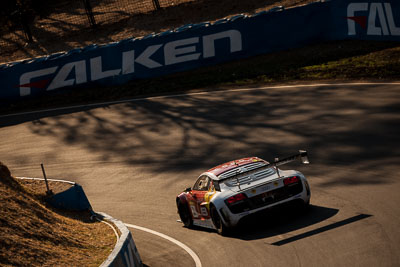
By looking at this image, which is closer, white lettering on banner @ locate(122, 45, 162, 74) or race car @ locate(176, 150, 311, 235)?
race car @ locate(176, 150, 311, 235)

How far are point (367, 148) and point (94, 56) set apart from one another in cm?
1577

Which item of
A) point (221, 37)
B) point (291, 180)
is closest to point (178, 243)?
point (291, 180)

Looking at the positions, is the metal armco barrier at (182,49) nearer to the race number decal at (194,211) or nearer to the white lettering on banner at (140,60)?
the white lettering on banner at (140,60)

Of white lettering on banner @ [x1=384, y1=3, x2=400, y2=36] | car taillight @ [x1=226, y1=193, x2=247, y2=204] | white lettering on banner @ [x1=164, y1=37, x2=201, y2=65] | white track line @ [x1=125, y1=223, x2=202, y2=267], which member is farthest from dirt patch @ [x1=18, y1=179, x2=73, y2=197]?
white lettering on banner @ [x1=384, y1=3, x2=400, y2=36]

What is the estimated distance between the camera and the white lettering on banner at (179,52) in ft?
88.0

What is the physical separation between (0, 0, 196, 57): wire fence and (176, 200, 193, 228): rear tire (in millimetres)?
25323

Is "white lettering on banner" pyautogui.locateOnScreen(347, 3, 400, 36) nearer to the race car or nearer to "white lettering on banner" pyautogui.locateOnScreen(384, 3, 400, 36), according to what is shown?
"white lettering on banner" pyautogui.locateOnScreen(384, 3, 400, 36)

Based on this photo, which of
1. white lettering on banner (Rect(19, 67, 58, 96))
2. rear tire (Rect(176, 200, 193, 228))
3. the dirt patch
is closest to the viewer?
rear tire (Rect(176, 200, 193, 228))

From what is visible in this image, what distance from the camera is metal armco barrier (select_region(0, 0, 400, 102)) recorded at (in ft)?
85.5

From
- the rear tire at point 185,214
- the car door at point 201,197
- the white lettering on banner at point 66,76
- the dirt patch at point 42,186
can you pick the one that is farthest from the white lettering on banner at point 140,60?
the car door at point 201,197

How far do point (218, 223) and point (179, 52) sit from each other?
17.2 meters

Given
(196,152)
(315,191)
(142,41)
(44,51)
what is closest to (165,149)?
(196,152)

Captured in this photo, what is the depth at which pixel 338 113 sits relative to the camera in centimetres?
1845

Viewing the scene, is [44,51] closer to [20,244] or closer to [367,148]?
[367,148]
